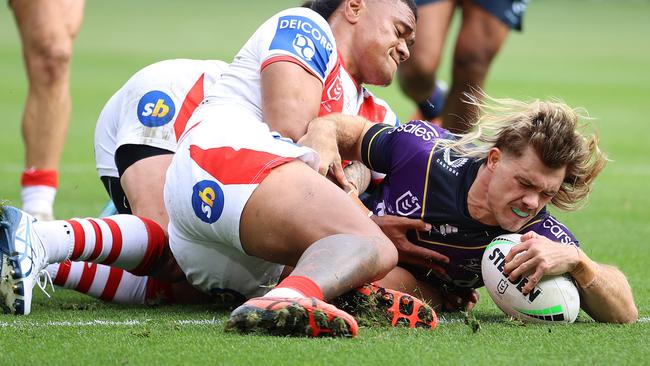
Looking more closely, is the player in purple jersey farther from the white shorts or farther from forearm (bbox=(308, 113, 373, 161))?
the white shorts

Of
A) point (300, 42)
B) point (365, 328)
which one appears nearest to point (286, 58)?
point (300, 42)

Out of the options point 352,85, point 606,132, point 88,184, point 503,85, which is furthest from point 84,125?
point 352,85

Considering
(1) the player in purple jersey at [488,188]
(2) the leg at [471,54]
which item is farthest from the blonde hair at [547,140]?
(2) the leg at [471,54]

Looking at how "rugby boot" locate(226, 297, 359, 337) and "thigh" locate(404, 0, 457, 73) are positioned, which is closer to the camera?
"rugby boot" locate(226, 297, 359, 337)

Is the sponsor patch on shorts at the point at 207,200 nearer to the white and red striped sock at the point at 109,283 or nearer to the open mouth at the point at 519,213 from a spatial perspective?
the white and red striped sock at the point at 109,283

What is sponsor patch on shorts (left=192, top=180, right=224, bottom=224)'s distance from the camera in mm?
4270

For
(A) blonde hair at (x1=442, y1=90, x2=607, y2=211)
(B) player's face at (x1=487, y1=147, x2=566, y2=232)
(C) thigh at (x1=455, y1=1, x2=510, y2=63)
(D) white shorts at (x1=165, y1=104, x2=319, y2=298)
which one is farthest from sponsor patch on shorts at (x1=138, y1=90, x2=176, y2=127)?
(C) thigh at (x1=455, y1=1, x2=510, y2=63)

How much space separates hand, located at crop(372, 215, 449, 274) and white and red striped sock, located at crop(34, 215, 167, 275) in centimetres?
95

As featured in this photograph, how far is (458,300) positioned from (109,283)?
1.47 m

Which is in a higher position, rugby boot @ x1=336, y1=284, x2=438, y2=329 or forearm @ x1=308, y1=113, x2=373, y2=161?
forearm @ x1=308, y1=113, x2=373, y2=161

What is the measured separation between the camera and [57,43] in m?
7.20

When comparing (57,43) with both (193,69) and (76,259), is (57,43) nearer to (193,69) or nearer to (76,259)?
(193,69)

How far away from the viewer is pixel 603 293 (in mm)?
4414

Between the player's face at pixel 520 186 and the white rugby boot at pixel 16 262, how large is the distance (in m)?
1.74
